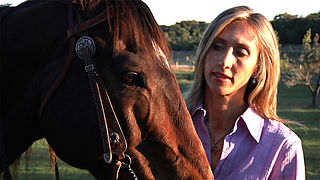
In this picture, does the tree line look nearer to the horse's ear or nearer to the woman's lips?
the woman's lips

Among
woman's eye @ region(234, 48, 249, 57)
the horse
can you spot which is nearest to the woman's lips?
woman's eye @ region(234, 48, 249, 57)

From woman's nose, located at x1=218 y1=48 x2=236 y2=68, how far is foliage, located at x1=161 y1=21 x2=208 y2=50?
174ft

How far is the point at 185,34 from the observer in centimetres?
7269

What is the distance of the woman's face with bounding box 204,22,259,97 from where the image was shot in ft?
8.14

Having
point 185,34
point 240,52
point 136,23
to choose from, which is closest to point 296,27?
point 185,34

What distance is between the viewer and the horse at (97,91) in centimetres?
174

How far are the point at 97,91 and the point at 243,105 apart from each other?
1442 millimetres

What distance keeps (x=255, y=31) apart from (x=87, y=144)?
1.50m

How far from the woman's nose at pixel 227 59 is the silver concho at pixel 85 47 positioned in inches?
42.7

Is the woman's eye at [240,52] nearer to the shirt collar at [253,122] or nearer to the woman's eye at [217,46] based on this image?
the woman's eye at [217,46]

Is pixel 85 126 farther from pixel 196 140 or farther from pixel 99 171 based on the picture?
pixel 196 140

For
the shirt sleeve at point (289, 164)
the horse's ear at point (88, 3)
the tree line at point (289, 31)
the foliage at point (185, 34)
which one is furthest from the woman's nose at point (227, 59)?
the foliage at point (185, 34)

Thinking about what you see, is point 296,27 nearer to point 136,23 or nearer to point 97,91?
point 136,23

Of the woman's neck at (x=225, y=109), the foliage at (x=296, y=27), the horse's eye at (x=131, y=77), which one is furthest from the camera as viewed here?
the foliage at (x=296, y=27)
